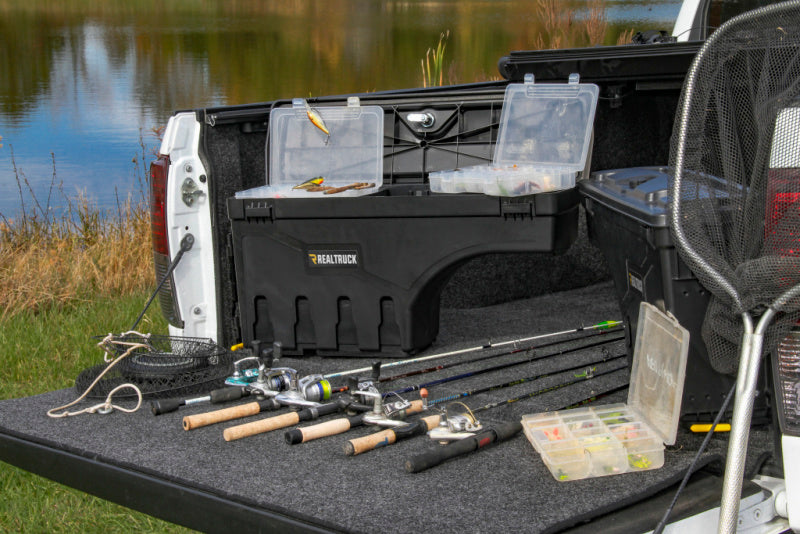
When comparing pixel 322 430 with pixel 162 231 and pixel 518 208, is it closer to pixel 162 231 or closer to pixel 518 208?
pixel 518 208

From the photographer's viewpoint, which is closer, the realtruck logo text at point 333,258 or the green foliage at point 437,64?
the realtruck logo text at point 333,258

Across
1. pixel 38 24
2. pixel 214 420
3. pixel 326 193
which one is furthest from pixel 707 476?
pixel 38 24

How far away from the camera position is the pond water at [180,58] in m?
8.78

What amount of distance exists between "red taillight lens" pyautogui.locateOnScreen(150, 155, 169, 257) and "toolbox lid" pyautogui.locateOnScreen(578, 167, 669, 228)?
1.23 m

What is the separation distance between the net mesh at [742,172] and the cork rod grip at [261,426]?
37.1 inches

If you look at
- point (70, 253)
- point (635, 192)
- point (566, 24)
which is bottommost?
point (70, 253)

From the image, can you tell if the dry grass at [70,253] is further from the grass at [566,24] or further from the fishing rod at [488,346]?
the fishing rod at [488,346]

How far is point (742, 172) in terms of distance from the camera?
1752 mm

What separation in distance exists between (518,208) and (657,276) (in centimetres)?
62

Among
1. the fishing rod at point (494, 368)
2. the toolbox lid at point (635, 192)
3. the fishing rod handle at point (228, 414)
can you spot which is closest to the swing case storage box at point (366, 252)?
the toolbox lid at point (635, 192)

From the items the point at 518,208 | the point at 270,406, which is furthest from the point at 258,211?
the point at 518,208

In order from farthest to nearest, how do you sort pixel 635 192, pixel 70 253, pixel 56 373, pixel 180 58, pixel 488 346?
pixel 180 58, pixel 70 253, pixel 56 373, pixel 488 346, pixel 635 192

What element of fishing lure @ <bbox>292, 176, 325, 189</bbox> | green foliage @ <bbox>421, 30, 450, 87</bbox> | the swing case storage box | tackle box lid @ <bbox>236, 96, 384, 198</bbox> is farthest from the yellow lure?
green foliage @ <bbox>421, 30, 450, 87</bbox>

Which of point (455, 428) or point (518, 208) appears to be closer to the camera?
point (455, 428)
